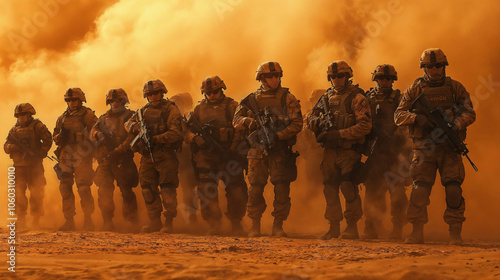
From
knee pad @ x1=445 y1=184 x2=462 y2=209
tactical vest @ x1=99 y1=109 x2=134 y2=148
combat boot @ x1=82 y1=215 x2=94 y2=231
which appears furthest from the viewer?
combat boot @ x1=82 y1=215 x2=94 y2=231

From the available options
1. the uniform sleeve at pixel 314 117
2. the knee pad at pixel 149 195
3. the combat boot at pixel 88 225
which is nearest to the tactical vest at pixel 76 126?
the combat boot at pixel 88 225

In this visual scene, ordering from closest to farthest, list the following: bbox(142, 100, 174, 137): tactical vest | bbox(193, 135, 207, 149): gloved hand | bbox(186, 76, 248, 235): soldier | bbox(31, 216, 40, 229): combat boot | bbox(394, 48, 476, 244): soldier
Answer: bbox(394, 48, 476, 244): soldier → bbox(193, 135, 207, 149): gloved hand → bbox(186, 76, 248, 235): soldier → bbox(142, 100, 174, 137): tactical vest → bbox(31, 216, 40, 229): combat boot

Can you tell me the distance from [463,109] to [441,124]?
0.44m

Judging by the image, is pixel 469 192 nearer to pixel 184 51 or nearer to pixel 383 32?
pixel 383 32

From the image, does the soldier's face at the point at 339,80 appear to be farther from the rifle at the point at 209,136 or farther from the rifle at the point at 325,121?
the rifle at the point at 209,136

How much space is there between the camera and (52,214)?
54.2 ft

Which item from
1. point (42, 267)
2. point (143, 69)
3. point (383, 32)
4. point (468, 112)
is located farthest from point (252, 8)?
point (42, 267)

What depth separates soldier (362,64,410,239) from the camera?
1159 cm

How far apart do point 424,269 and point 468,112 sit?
317cm

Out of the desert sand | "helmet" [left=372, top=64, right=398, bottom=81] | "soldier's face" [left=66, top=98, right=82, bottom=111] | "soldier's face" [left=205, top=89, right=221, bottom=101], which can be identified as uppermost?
"soldier's face" [left=66, top=98, right=82, bottom=111]

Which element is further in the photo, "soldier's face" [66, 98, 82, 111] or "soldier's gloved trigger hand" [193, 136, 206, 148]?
"soldier's face" [66, 98, 82, 111]

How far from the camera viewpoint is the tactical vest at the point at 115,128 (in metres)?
13.6

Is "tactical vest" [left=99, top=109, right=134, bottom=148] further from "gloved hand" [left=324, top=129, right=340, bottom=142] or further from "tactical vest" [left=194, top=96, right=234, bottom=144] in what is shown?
"gloved hand" [left=324, top=129, right=340, bottom=142]

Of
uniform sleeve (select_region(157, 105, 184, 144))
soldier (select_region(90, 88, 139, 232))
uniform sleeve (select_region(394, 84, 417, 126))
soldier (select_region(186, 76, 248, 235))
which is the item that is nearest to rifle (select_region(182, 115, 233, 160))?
soldier (select_region(186, 76, 248, 235))
